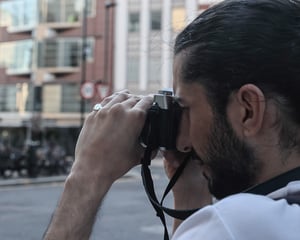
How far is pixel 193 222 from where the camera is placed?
2.98ft

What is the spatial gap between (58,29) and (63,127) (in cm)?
767

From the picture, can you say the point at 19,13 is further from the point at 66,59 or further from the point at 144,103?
the point at 144,103

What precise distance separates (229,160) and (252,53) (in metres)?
0.18

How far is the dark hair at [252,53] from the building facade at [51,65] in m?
39.8

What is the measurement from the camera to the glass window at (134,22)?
42938 mm

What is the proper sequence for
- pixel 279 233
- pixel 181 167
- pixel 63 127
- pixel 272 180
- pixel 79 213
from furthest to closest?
1. pixel 63 127
2. pixel 181 167
3. pixel 79 213
4. pixel 272 180
5. pixel 279 233

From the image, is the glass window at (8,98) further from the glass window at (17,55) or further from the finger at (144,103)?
the finger at (144,103)

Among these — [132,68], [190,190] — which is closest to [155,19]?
[132,68]

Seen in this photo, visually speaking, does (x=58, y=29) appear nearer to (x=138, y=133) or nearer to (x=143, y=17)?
(x=143, y=17)

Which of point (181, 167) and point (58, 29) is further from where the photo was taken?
point (58, 29)

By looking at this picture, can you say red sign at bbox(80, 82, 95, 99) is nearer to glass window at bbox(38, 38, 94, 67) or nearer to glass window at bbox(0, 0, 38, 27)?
glass window at bbox(38, 38, 94, 67)

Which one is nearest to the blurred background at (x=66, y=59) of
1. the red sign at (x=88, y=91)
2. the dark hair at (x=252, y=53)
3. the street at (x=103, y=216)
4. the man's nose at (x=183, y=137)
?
the red sign at (x=88, y=91)

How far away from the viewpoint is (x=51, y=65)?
44.4 metres

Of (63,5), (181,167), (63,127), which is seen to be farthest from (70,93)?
(181,167)
